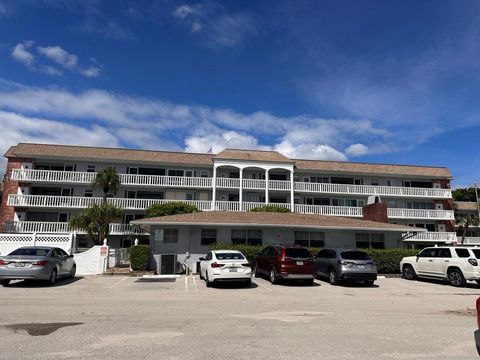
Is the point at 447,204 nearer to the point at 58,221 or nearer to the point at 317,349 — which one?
the point at 58,221

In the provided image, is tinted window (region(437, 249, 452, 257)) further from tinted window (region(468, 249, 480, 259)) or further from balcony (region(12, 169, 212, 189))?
balcony (region(12, 169, 212, 189))

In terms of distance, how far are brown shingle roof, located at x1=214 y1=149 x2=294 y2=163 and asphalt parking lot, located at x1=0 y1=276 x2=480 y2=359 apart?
24.5 m

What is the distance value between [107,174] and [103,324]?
25.7 metres

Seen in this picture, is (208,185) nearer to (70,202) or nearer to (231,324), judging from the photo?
(70,202)

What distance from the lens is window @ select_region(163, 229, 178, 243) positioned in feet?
74.2

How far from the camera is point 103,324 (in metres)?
8.16

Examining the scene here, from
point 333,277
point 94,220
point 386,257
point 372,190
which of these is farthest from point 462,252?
point 372,190

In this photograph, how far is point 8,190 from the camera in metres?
36.2

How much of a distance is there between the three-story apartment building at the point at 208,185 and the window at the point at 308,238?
12.6 metres

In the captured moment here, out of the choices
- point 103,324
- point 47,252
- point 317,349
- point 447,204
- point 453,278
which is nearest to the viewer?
point 317,349

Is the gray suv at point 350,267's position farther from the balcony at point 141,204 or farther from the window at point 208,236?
the balcony at point 141,204

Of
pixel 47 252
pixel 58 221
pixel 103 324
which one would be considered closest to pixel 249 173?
pixel 58 221

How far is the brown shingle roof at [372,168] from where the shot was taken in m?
42.3

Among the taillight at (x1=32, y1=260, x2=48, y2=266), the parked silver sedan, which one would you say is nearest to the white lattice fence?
the parked silver sedan
